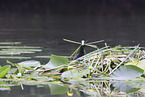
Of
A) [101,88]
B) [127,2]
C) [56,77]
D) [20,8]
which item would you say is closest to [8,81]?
[56,77]

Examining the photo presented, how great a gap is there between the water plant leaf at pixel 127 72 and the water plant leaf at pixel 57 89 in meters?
0.54

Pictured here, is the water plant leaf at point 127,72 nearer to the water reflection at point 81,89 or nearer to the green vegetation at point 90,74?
the green vegetation at point 90,74

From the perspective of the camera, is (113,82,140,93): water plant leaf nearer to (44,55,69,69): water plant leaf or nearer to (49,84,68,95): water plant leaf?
(49,84,68,95): water plant leaf

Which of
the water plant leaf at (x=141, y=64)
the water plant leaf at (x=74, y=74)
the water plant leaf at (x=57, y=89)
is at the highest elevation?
the water plant leaf at (x=141, y=64)

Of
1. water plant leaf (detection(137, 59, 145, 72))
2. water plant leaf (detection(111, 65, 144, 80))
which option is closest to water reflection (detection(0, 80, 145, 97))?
water plant leaf (detection(111, 65, 144, 80))

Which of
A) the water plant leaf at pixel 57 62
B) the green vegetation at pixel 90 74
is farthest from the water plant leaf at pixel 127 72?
the water plant leaf at pixel 57 62

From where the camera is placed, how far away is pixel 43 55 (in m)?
4.38

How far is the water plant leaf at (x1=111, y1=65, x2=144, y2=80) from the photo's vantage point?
122 inches

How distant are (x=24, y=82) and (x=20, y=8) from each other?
44.7 ft

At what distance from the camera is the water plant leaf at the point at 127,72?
3109mm

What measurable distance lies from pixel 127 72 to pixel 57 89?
2.43 feet

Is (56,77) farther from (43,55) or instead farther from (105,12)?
(105,12)

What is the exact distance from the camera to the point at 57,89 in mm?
2711

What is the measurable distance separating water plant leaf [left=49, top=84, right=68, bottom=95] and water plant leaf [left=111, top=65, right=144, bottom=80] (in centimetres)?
54
